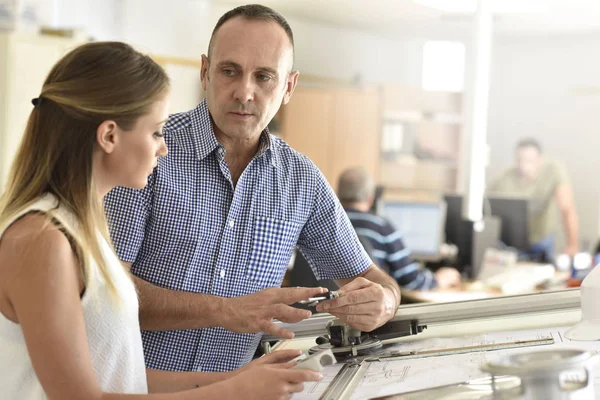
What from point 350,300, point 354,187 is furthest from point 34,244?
point 354,187

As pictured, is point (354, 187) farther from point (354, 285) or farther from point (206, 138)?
point (354, 285)

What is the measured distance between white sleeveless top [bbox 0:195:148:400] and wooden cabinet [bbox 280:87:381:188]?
20.5 ft

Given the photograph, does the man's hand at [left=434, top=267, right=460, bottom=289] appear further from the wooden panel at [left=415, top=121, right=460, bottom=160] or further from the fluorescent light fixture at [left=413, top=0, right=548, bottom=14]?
the wooden panel at [left=415, top=121, right=460, bottom=160]

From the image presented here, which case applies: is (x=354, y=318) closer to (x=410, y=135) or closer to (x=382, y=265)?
(x=382, y=265)

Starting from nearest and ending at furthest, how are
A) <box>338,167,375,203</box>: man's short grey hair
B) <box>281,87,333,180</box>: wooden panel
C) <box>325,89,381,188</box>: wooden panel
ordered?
<box>338,167,375,203</box>: man's short grey hair → <box>281,87,333,180</box>: wooden panel → <box>325,89,381,188</box>: wooden panel

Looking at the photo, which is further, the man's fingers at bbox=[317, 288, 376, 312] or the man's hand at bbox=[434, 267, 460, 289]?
the man's hand at bbox=[434, 267, 460, 289]

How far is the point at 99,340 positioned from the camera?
46.9 inches

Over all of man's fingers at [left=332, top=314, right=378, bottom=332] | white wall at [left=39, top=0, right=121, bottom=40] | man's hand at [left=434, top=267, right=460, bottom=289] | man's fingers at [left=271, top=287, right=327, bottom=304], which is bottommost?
man's hand at [left=434, top=267, right=460, bottom=289]

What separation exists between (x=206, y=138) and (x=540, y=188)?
563 centimetres

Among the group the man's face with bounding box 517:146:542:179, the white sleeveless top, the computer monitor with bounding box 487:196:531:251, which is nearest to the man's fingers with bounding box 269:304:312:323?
the white sleeveless top

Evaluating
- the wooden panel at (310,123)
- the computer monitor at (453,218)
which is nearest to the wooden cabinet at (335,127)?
the wooden panel at (310,123)

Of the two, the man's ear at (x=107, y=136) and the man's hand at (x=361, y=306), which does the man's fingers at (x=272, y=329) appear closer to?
the man's hand at (x=361, y=306)

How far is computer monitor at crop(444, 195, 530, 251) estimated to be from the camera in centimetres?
519

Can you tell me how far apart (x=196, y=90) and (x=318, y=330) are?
5546mm
